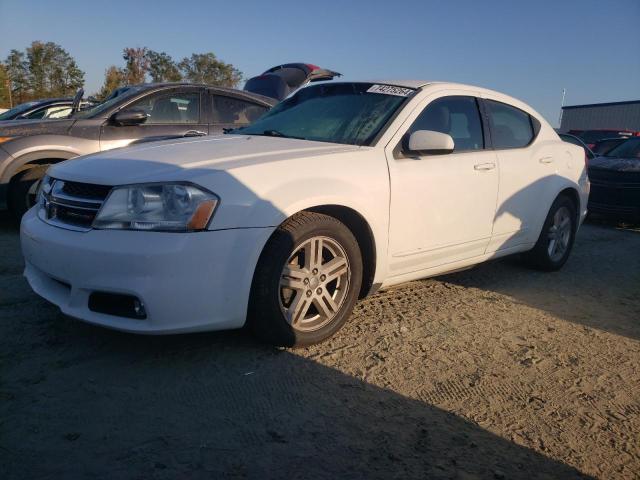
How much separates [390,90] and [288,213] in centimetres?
151

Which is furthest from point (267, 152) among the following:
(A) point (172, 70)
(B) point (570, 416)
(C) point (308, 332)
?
(A) point (172, 70)

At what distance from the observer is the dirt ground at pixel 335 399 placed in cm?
205

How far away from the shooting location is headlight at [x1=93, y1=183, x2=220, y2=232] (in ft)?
8.51

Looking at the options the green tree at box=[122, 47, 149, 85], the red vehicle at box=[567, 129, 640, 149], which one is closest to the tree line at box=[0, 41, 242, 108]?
the green tree at box=[122, 47, 149, 85]

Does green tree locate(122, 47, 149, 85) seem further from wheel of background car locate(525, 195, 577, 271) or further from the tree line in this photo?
wheel of background car locate(525, 195, 577, 271)

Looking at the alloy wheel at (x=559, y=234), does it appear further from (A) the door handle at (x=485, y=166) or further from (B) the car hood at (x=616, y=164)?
(B) the car hood at (x=616, y=164)

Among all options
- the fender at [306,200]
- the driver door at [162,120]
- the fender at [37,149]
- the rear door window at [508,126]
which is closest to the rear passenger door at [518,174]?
the rear door window at [508,126]

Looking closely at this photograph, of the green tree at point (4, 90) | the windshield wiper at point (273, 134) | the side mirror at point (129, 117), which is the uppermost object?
the green tree at point (4, 90)

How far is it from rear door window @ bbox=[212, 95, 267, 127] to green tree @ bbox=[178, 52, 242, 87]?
47.7m

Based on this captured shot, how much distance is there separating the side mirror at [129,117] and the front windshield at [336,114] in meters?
1.82

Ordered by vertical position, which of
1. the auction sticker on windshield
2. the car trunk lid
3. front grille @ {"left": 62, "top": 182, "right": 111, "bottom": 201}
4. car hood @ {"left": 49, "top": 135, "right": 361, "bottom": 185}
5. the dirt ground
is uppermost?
the car trunk lid

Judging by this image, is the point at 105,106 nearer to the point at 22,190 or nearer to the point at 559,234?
the point at 22,190

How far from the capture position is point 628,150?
9.05m

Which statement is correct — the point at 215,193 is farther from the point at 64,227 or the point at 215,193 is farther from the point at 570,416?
the point at 570,416
